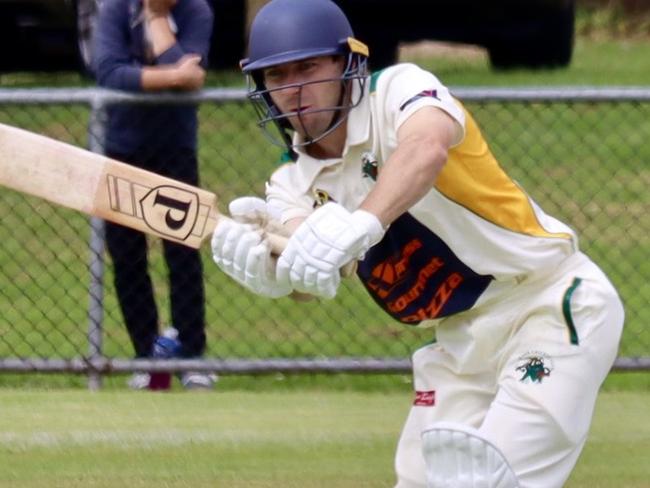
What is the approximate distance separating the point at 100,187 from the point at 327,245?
73 cm

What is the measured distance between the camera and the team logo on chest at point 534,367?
4168 millimetres

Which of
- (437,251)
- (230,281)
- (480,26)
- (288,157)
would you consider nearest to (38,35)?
(480,26)

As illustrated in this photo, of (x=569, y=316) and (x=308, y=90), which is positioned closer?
(x=308, y=90)

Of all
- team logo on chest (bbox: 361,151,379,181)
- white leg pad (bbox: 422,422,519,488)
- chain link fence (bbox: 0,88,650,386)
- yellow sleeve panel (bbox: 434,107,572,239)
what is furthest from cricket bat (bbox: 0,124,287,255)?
chain link fence (bbox: 0,88,650,386)

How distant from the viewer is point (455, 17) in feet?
41.5

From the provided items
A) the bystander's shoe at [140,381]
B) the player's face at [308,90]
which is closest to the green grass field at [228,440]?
the bystander's shoe at [140,381]

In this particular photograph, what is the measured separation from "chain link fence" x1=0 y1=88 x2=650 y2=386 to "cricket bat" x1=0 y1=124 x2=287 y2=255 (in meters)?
2.31

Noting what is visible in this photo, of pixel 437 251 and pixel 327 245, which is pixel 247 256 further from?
pixel 437 251

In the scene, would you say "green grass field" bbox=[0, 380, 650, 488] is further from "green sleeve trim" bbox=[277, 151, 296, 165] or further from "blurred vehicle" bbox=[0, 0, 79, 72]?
"blurred vehicle" bbox=[0, 0, 79, 72]

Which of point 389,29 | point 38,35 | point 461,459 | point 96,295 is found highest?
point 461,459

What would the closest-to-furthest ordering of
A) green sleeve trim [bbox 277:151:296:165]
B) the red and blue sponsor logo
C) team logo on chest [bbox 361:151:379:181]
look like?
1. team logo on chest [bbox 361:151:379:181]
2. the red and blue sponsor logo
3. green sleeve trim [bbox 277:151:296:165]

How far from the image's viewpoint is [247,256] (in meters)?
3.95

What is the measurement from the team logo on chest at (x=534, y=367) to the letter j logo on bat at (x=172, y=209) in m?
0.91

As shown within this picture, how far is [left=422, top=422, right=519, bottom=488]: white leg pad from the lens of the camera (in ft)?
12.8
